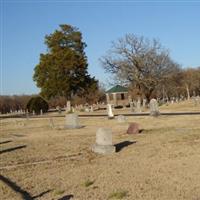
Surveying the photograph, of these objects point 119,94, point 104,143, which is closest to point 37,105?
point 119,94

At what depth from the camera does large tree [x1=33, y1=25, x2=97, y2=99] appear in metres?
66.4

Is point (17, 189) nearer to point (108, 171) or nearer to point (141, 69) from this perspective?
point (108, 171)

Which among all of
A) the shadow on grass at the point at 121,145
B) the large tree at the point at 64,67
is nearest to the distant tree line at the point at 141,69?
the large tree at the point at 64,67

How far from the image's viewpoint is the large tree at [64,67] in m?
66.4

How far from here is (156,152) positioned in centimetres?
1340

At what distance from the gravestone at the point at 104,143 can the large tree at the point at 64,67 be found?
51372 millimetres


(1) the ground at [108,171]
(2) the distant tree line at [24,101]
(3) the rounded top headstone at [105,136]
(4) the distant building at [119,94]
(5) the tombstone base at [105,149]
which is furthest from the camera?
(2) the distant tree line at [24,101]

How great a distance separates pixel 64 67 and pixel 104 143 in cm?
5264

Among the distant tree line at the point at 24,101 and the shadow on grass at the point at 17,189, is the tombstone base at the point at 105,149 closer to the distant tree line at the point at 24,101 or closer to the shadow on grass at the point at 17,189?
the shadow on grass at the point at 17,189

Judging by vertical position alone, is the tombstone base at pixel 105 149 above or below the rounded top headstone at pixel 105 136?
below

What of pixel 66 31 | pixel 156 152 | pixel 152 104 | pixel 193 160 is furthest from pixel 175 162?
pixel 66 31

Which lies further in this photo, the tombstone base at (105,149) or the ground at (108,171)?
the tombstone base at (105,149)

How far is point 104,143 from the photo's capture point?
14.6 meters

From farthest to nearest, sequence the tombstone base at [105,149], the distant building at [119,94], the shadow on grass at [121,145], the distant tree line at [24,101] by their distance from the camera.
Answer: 1. the distant tree line at [24,101]
2. the distant building at [119,94]
3. the shadow on grass at [121,145]
4. the tombstone base at [105,149]
